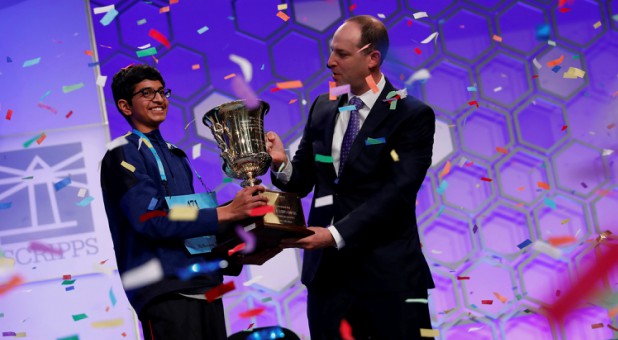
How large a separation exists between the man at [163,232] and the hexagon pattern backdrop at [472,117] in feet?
5.90

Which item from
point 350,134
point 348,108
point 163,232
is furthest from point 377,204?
point 163,232

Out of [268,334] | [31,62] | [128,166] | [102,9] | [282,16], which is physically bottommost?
[268,334]

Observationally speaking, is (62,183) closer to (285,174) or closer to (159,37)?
(159,37)

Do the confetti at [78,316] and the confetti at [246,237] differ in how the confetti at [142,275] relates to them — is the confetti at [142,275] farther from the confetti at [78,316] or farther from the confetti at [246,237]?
the confetti at [78,316]

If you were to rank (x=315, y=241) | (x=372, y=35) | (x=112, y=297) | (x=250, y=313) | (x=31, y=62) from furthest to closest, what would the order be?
(x=31, y=62) < (x=250, y=313) < (x=112, y=297) < (x=372, y=35) < (x=315, y=241)

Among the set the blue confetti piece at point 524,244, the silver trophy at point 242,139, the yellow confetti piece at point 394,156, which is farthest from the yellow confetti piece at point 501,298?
the silver trophy at point 242,139

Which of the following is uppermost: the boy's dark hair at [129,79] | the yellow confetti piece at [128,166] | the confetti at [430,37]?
the confetti at [430,37]

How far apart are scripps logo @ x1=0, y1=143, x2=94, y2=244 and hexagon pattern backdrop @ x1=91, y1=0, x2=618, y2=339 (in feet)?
1.07

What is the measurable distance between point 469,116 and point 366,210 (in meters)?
1.97

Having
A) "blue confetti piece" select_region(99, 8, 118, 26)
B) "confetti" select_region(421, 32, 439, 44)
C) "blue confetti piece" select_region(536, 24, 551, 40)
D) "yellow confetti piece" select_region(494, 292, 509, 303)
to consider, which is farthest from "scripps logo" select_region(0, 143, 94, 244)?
"blue confetti piece" select_region(536, 24, 551, 40)

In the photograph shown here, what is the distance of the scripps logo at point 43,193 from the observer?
405 centimetres

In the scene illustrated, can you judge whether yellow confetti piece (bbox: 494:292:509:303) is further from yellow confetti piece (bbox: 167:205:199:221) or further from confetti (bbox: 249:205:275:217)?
yellow confetti piece (bbox: 167:205:199:221)

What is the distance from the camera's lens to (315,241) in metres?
2.51

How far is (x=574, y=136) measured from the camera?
4.35 metres
